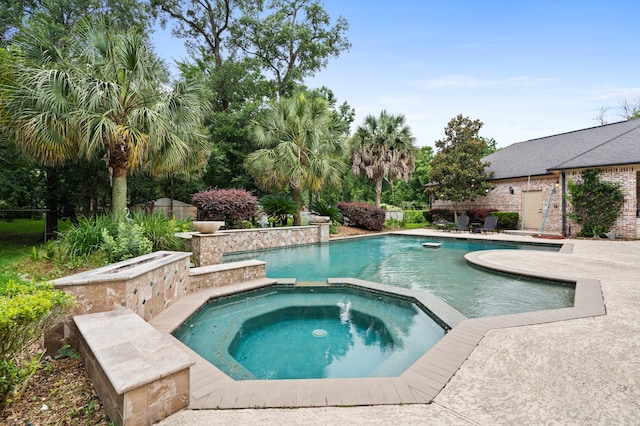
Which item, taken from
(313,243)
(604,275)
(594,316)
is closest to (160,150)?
(313,243)

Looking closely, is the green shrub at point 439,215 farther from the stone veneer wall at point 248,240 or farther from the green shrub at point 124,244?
the green shrub at point 124,244

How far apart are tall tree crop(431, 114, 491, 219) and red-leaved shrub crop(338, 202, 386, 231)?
4.54 m

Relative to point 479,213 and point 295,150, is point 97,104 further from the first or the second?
point 479,213

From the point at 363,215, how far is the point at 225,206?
8.07m

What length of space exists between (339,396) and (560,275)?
6355 millimetres

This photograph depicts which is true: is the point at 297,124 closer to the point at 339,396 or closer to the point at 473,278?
the point at 473,278

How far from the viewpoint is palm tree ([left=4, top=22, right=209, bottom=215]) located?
6777 mm

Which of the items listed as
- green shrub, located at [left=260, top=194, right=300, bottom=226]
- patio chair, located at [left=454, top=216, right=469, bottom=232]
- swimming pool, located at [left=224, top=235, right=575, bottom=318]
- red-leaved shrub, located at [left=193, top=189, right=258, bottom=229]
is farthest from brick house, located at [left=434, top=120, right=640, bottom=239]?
red-leaved shrub, located at [left=193, top=189, right=258, bottom=229]

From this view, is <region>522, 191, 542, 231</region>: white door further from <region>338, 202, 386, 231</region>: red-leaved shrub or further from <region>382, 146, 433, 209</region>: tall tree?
<region>382, 146, 433, 209</region>: tall tree

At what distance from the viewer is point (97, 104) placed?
22.3ft

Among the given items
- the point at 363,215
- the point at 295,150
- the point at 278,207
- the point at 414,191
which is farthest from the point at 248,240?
the point at 414,191

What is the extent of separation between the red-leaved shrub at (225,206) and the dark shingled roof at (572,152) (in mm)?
14561

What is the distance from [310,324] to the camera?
181 inches

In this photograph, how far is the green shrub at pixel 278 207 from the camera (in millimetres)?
13719
